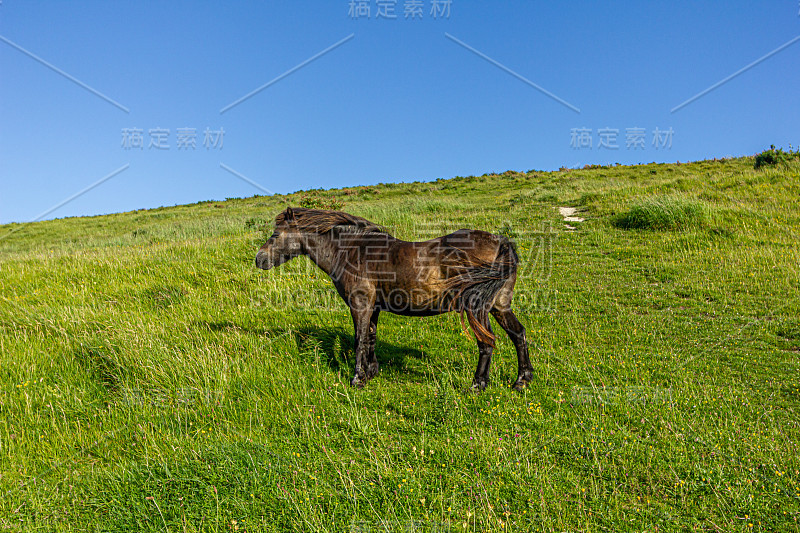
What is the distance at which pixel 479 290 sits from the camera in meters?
5.22

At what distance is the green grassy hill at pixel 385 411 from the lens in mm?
3584

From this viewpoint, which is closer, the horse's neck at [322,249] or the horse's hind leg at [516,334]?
the horse's hind leg at [516,334]

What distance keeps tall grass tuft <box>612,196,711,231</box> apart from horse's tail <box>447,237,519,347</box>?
13342 mm

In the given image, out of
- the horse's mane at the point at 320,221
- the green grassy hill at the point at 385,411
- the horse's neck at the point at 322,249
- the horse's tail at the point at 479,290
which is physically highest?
the horse's mane at the point at 320,221

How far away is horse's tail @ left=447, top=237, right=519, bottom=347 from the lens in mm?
5199

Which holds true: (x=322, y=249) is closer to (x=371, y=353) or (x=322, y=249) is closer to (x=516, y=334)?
(x=371, y=353)

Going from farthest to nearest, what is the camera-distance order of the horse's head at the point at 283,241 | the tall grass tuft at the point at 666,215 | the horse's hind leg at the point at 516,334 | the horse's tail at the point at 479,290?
the tall grass tuft at the point at 666,215
the horse's head at the point at 283,241
the horse's hind leg at the point at 516,334
the horse's tail at the point at 479,290

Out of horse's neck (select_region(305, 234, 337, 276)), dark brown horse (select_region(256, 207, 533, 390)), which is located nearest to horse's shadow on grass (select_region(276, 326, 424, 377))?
dark brown horse (select_region(256, 207, 533, 390))

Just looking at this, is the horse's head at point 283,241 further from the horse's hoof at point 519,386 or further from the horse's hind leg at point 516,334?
the horse's hoof at point 519,386

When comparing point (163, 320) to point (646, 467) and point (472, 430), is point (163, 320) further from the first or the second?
point (646, 467)

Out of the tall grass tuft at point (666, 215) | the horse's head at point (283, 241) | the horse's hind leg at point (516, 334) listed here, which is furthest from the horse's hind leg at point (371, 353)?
the tall grass tuft at point (666, 215)

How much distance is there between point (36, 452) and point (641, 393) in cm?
711

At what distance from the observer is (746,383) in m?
6.21

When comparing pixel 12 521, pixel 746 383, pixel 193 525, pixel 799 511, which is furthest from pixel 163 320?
pixel 746 383
